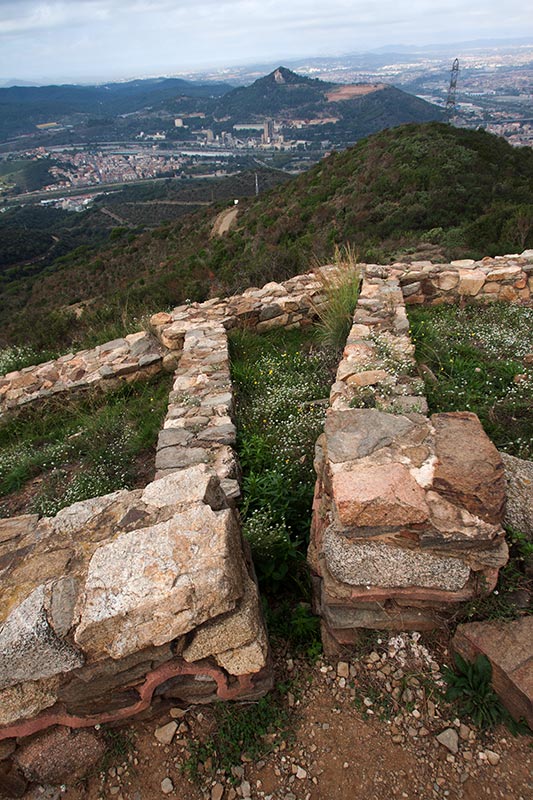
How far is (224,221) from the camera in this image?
23609 mm

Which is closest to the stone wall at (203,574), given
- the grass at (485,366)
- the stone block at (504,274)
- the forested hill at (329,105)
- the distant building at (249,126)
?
the grass at (485,366)

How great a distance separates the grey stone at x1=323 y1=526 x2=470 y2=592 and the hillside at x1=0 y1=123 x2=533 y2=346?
6.89 meters

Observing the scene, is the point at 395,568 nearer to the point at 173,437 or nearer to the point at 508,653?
the point at 508,653

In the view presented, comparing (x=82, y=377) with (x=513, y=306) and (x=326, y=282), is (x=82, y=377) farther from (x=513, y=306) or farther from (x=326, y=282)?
(x=513, y=306)

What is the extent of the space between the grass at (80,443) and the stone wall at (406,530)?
83.6 inches

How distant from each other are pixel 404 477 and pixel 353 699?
3.57ft

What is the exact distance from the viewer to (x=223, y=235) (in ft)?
70.6

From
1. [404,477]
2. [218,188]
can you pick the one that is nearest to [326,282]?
[404,477]

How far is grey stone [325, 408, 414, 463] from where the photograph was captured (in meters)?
2.56

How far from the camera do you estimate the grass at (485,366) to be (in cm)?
346

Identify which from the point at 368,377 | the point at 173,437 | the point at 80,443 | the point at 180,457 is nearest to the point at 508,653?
the point at 368,377

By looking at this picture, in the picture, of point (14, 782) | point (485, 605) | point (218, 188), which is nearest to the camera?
point (14, 782)

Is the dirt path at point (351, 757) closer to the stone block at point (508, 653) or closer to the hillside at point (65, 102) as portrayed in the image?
the stone block at point (508, 653)

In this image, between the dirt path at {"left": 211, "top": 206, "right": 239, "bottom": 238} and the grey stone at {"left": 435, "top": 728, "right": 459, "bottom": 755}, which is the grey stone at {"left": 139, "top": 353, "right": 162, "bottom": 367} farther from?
the dirt path at {"left": 211, "top": 206, "right": 239, "bottom": 238}
